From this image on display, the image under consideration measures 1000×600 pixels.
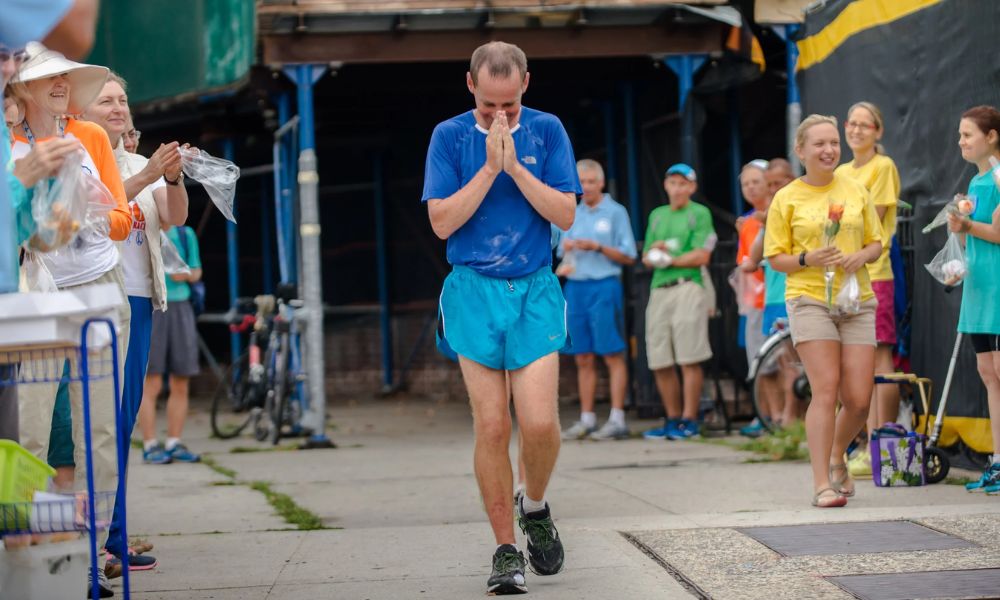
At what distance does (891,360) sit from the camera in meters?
8.80

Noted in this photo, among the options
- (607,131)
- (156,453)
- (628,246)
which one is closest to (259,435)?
(156,453)

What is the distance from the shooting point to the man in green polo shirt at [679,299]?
36.7ft

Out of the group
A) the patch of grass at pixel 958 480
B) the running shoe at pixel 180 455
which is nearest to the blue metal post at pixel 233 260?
the running shoe at pixel 180 455

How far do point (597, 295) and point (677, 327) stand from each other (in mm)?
670

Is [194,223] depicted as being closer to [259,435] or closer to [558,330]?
[259,435]

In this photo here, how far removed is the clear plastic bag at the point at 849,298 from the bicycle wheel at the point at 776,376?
125 inches

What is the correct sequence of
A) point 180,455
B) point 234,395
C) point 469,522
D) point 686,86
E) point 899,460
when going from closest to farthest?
1. point 469,522
2. point 899,460
3. point 180,455
4. point 686,86
5. point 234,395

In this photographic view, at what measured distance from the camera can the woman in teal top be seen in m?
7.31

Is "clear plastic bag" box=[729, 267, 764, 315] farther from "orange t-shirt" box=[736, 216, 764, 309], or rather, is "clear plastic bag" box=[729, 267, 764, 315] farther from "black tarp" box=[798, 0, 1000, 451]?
"black tarp" box=[798, 0, 1000, 451]

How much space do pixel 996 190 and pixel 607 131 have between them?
8.08 meters

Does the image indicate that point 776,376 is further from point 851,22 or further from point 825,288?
point 825,288

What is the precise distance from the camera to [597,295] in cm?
1142

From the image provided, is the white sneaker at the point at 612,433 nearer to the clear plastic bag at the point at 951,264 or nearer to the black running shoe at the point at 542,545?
the clear plastic bag at the point at 951,264

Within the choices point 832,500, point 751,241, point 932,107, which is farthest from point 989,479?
point 751,241
